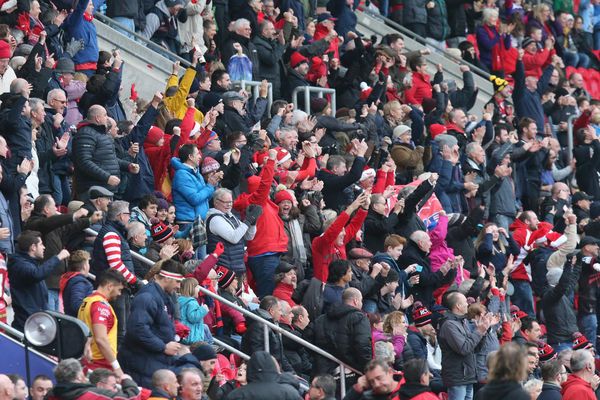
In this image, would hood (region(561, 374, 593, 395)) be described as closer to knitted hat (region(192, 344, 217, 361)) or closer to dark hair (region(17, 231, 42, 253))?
knitted hat (region(192, 344, 217, 361))

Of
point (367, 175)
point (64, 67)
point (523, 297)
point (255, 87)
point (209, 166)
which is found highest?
point (64, 67)

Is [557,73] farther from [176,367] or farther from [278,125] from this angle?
[176,367]

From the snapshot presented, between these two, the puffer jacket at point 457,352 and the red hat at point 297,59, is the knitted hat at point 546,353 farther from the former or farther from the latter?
the red hat at point 297,59

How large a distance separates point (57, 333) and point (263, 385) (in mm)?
1528

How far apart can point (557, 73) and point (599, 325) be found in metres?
6.14

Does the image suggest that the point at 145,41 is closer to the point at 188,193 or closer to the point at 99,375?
the point at 188,193

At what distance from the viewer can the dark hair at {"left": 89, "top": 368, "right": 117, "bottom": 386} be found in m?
12.6

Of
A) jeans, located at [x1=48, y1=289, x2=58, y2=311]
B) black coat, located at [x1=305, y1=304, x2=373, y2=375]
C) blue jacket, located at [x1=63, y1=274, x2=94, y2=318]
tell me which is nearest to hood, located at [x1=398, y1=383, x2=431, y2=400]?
black coat, located at [x1=305, y1=304, x2=373, y2=375]

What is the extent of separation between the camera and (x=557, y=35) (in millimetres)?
28125

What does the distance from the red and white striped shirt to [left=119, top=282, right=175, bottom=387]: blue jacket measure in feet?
2.80

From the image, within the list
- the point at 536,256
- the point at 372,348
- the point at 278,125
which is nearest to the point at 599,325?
the point at 536,256

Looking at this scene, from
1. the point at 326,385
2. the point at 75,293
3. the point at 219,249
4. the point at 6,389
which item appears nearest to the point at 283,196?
the point at 219,249

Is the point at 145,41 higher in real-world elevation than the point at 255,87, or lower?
higher

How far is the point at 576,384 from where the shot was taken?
1509 cm
